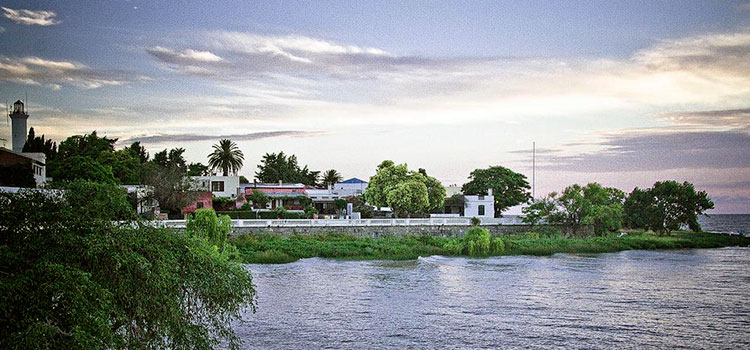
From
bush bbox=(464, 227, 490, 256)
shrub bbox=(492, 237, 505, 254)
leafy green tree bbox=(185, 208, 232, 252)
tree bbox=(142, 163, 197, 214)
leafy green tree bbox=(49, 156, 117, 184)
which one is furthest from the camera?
tree bbox=(142, 163, 197, 214)

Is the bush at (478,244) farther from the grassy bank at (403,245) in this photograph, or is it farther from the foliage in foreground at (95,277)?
the foliage in foreground at (95,277)

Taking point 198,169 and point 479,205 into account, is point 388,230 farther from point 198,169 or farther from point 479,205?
point 198,169

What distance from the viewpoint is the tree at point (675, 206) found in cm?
7519

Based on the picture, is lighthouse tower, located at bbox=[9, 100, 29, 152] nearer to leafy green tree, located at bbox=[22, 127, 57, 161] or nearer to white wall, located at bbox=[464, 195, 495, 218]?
leafy green tree, located at bbox=[22, 127, 57, 161]

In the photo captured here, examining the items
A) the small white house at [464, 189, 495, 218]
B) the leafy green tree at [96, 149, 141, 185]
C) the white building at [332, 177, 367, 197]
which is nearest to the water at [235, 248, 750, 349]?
the small white house at [464, 189, 495, 218]

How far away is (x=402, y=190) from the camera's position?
75.8m

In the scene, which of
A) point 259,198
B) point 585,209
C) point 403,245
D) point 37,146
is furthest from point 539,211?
point 37,146

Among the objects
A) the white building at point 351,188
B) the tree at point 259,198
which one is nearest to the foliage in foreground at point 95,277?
the tree at point 259,198

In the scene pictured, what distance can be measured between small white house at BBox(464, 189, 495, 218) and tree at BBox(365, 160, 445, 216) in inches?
169

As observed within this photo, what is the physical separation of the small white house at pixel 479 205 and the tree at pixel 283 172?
39630 mm

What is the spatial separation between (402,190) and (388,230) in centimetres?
1439

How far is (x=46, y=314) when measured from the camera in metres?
12.1

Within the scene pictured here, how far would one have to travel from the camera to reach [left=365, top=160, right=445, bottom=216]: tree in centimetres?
7606

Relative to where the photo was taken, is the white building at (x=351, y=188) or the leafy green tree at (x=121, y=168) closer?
the leafy green tree at (x=121, y=168)
